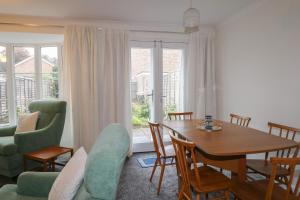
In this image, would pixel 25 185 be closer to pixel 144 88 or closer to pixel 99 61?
pixel 99 61

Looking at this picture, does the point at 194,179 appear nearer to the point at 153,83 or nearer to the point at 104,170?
the point at 104,170

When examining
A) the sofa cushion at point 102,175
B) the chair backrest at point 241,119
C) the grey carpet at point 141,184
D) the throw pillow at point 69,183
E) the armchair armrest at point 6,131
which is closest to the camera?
the sofa cushion at point 102,175

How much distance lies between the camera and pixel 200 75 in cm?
412

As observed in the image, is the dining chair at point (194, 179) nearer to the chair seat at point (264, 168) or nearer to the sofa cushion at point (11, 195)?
the chair seat at point (264, 168)

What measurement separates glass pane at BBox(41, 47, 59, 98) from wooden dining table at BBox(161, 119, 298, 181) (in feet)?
9.03

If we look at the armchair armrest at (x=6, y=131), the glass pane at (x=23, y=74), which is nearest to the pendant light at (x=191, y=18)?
the armchair armrest at (x=6, y=131)

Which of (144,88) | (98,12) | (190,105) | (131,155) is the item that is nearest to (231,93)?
(190,105)

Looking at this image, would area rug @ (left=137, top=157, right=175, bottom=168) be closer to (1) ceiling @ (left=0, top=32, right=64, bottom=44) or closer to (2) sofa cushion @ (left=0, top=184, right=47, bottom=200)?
(2) sofa cushion @ (left=0, top=184, right=47, bottom=200)

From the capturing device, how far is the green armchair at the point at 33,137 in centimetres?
285

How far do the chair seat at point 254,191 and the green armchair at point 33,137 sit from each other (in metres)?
2.61

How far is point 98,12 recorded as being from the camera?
3.37 metres

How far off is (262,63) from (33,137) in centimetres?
336

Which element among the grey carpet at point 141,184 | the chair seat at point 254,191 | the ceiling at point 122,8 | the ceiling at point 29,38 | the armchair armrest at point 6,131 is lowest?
the grey carpet at point 141,184

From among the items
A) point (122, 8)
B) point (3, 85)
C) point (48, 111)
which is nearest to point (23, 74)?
point (3, 85)
